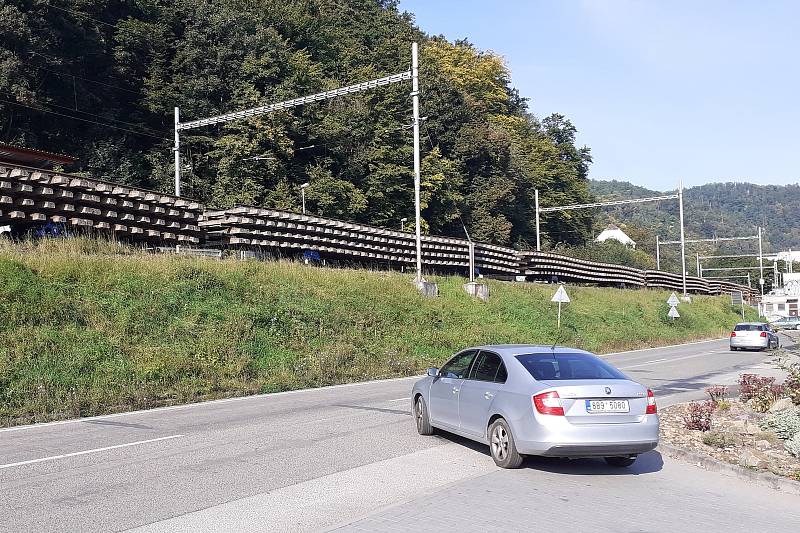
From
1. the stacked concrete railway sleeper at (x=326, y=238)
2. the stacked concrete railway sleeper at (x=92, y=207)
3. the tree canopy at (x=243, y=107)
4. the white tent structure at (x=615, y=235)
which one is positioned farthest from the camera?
the white tent structure at (x=615, y=235)

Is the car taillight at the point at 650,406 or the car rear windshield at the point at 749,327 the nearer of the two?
the car taillight at the point at 650,406

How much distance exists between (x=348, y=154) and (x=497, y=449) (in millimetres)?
49738

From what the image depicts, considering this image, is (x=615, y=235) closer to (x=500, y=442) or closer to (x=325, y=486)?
(x=500, y=442)

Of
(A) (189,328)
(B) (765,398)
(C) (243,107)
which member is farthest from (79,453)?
(C) (243,107)

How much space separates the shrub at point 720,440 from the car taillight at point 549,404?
3.27 m

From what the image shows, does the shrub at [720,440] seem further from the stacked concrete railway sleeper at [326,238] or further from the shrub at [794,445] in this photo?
the stacked concrete railway sleeper at [326,238]

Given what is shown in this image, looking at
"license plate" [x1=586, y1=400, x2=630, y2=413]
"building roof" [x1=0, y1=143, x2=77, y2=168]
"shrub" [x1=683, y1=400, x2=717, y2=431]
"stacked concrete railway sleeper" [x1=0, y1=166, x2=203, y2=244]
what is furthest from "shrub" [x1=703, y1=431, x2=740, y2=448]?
"building roof" [x1=0, y1=143, x2=77, y2=168]

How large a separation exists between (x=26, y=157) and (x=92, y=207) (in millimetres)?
3956

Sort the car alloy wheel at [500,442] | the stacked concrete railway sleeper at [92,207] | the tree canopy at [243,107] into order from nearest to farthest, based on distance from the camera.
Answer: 1. the car alloy wheel at [500,442]
2. the stacked concrete railway sleeper at [92,207]
3. the tree canopy at [243,107]

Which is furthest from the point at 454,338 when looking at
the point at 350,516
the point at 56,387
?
the point at 350,516

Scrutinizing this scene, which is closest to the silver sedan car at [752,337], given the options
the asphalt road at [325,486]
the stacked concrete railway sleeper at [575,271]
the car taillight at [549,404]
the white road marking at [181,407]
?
the stacked concrete railway sleeper at [575,271]

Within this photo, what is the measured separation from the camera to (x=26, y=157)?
2748 centimetres

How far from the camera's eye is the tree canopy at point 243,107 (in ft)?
153

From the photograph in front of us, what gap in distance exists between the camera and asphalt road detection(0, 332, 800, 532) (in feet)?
22.8
